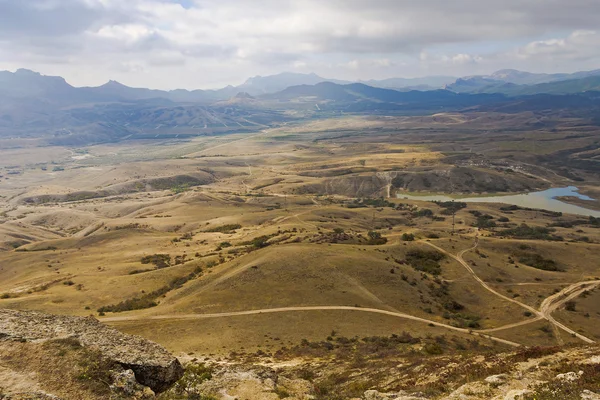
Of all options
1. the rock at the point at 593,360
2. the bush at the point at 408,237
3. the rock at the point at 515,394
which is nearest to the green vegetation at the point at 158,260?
the bush at the point at 408,237

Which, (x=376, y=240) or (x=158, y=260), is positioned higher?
(x=376, y=240)

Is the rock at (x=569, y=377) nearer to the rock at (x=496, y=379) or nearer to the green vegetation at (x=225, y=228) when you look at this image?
the rock at (x=496, y=379)

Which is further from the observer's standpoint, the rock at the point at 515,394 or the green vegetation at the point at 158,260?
the green vegetation at the point at 158,260

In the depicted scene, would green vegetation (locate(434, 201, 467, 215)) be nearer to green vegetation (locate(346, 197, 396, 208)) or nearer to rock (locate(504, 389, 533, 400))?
green vegetation (locate(346, 197, 396, 208))

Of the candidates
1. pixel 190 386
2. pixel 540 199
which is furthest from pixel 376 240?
pixel 540 199

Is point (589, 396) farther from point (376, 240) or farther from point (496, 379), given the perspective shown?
point (376, 240)
